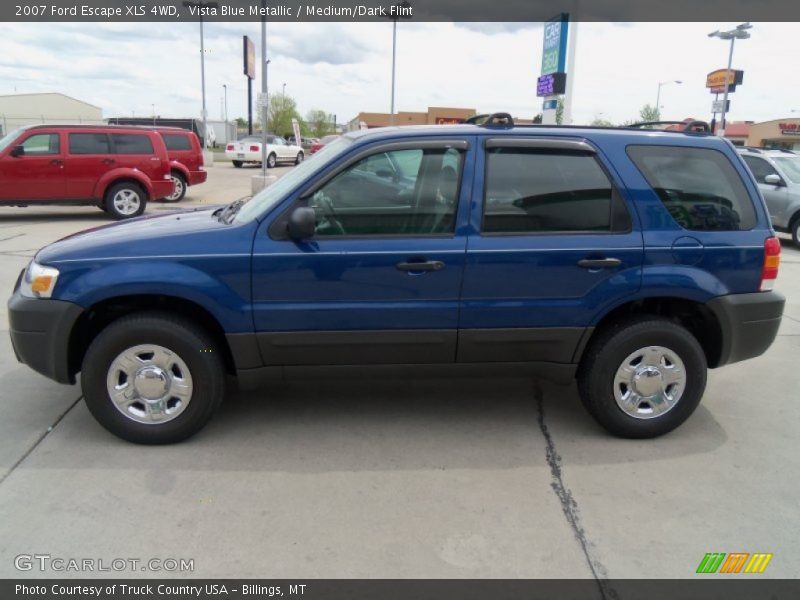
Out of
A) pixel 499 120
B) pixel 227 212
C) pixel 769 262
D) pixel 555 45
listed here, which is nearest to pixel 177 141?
pixel 555 45

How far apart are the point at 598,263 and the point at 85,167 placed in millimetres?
11645

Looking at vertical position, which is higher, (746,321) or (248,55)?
(248,55)

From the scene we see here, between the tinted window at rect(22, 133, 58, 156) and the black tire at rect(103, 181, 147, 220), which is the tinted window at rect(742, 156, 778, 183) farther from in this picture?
the tinted window at rect(22, 133, 58, 156)

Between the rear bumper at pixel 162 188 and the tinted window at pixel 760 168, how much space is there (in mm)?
11570

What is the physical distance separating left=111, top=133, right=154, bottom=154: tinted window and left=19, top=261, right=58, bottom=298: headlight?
1023 centimetres

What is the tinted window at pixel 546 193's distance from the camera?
3750mm

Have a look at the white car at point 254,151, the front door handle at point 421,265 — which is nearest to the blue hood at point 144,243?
the front door handle at point 421,265

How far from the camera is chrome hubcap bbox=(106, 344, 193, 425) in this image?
144 inches

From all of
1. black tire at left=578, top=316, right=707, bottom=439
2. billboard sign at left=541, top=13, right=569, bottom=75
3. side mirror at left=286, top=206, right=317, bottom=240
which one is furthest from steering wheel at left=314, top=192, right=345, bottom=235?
billboard sign at left=541, top=13, right=569, bottom=75

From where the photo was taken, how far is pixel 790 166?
41.4 ft

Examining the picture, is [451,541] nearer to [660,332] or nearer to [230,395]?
[660,332]

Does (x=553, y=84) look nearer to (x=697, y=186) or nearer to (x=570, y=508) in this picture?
(x=697, y=186)
